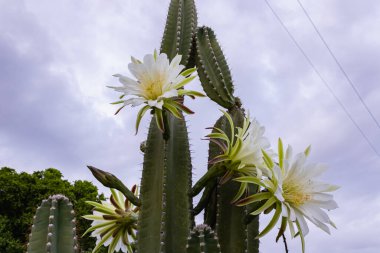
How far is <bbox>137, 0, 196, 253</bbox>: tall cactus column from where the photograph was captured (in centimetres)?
147

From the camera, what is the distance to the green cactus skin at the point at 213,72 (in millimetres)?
1843

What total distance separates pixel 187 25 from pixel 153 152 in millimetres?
574

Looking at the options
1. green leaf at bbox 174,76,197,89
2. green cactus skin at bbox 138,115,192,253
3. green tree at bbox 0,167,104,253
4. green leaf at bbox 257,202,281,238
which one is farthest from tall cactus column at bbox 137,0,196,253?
green tree at bbox 0,167,104,253

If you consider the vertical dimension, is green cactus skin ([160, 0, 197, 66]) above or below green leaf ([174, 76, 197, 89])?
above

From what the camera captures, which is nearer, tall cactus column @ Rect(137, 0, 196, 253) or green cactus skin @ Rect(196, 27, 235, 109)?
tall cactus column @ Rect(137, 0, 196, 253)

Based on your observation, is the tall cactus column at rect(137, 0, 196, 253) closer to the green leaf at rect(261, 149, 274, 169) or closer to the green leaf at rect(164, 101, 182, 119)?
the green leaf at rect(164, 101, 182, 119)

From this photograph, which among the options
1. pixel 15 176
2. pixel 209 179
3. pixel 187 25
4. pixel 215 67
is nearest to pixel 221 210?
pixel 209 179

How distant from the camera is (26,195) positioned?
802cm

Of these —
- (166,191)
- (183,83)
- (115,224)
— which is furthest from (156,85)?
(115,224)

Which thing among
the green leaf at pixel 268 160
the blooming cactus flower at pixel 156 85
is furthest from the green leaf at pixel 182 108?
the green leaf at pixel 268 160

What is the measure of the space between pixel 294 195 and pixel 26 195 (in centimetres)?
717

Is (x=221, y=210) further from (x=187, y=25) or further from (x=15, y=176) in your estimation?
(x=15, y=176)

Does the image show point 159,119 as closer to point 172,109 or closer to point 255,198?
point 172,109

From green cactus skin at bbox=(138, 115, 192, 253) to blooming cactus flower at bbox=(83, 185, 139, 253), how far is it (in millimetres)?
221
